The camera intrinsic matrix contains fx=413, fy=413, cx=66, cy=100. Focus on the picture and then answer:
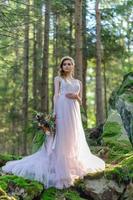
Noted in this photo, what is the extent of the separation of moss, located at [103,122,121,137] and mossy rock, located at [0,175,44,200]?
150 inches

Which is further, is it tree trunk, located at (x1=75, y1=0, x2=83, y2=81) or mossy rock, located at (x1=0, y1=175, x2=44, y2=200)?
tree trunk, located at (x1=75, y1=0, x2=83, y2=81)

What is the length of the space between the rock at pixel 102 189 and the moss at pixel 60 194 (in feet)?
0.87

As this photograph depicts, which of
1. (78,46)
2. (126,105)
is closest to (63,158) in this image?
(126,105)

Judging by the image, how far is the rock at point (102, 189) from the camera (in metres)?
7.80

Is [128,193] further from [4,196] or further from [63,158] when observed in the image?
[4,196]

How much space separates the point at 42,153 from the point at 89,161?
1.00m

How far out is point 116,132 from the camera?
36.8 ft

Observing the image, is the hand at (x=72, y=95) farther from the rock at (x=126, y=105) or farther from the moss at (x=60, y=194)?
the rock at (x=126, y=105)

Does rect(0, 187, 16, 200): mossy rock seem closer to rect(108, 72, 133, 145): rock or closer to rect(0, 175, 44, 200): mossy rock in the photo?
rect(0, 175, 44, 200): mossy rock

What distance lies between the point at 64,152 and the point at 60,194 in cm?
90

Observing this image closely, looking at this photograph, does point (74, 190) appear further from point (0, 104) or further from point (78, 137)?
point (0, 104)

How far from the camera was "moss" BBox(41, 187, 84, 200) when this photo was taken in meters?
7.61

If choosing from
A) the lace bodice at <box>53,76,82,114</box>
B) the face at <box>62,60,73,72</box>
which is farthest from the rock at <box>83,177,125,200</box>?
the face at <box>62,60,73,72</box>

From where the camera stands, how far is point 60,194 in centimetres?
779
